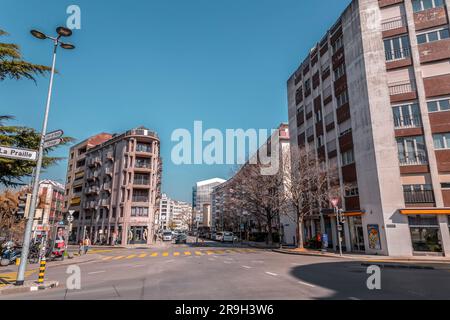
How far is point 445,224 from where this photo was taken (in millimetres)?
22141

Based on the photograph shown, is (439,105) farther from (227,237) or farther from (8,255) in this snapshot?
(227,237)

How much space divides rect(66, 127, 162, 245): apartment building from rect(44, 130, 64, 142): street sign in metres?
38.0

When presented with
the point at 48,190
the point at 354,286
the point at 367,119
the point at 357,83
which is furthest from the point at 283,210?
the point at 48,190

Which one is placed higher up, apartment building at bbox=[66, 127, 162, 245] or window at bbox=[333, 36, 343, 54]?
window at bbox=[333, 36, 343, 54]

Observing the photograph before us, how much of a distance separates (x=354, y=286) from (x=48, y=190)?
77.2m

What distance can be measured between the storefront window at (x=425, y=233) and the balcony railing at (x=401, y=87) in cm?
1070

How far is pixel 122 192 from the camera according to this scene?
50.2 metres

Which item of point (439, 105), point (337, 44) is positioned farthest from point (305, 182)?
point (337, 44)

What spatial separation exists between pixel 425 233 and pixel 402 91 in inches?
474

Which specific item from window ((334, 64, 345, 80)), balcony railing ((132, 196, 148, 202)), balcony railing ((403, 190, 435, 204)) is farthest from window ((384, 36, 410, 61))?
balcony railing ((132, 196, 148, 202))

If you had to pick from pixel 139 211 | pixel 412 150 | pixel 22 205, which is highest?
pixel 412 150

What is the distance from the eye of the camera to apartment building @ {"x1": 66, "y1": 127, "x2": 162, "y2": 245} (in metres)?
48.8

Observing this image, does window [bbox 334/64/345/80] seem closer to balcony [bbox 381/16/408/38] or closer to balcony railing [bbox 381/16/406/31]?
balcony [bbox 381/16/408/38]
